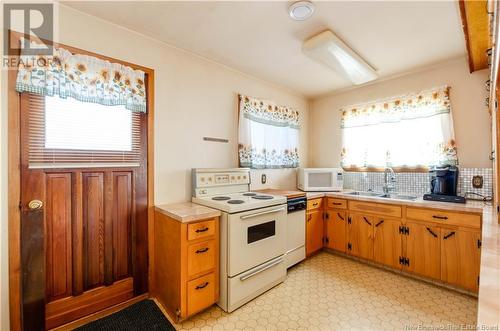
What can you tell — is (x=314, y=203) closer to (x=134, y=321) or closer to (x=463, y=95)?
(x=463, y=95)

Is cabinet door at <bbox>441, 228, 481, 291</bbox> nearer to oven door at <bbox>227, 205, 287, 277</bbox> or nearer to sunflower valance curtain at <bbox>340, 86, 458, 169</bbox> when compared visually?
sunflower valance curtain at <bbox>340, 86, 458, 169</bbox>

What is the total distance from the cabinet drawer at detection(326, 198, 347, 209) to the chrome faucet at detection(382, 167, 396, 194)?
64 centimetres

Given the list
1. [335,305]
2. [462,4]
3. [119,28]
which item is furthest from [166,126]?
[462,4]

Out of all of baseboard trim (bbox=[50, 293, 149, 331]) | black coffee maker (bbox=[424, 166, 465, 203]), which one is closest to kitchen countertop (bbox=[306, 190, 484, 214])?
black coffee maker (bbox=[424, 166, 465, 203])

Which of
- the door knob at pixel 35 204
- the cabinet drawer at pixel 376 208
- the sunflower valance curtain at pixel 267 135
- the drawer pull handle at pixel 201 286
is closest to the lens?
the door knob at pixel 35 204

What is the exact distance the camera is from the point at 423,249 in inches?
91.7

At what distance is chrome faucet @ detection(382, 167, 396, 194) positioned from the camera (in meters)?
3.00

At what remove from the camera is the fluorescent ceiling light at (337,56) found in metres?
1.99

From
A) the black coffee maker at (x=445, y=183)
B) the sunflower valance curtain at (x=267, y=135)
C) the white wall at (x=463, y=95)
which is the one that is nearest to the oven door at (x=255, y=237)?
the sunflower valance curtain at (x=267, y=135)

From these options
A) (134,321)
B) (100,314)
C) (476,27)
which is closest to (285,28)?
(476,27)

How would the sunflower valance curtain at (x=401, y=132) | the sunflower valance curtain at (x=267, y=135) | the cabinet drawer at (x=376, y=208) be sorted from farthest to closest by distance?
the sunflower valance curtain at (x=267, y=135) < the sunflower valance curtain at (x=401, y=132) < the cabinet drawer at (x=376, y=208)

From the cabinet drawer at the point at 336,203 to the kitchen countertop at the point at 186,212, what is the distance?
1.80m

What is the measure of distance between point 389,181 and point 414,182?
0.28 m

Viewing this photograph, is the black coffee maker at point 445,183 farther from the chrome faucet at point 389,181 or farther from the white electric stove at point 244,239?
the white electric stove at point 244,239
